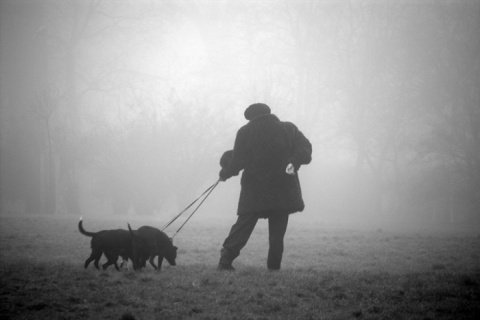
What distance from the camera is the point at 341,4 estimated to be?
1366 inches

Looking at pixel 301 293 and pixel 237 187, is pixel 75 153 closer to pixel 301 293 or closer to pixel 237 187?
pixel 237 187

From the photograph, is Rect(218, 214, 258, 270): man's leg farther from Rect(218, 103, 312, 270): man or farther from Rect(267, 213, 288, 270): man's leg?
Rect(267, 213, 288, 270): man's leg

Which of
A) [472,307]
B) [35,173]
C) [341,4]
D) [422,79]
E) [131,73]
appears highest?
[341,4]

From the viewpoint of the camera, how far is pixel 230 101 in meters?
28.4

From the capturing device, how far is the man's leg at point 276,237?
6.66 meters

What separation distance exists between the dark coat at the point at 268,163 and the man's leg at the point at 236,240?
0.14 meters

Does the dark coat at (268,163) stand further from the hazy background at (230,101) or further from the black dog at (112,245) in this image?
the hazy background at (230,101)

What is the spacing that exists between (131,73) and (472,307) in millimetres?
30940

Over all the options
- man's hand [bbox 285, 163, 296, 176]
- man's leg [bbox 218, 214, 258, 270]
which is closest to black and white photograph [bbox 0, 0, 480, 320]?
man's leg [bbox 218, 214, 258, 270]

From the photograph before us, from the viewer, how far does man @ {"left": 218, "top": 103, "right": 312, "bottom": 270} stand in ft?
21.5

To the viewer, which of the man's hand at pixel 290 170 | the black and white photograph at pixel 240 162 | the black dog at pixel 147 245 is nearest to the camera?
the black and white photograph at pixel 240 162

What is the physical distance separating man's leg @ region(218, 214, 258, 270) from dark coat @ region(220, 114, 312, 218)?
140 millimetres

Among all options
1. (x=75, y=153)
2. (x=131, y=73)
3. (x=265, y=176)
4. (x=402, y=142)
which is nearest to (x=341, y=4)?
(x=402, y=142)

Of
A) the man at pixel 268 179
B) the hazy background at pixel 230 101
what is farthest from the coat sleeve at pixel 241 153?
the hazy background at pixel 230 101
